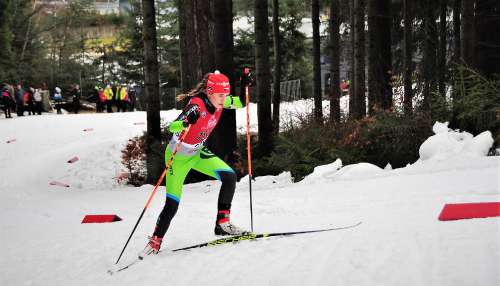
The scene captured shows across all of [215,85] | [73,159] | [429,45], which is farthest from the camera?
[429,45]

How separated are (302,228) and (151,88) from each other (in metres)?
7.80

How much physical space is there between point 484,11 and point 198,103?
6741 mm

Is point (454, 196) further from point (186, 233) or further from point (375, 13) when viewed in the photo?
point (375, 13)

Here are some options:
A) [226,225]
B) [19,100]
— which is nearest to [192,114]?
[226,225]

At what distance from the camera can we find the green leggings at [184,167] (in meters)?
5.77

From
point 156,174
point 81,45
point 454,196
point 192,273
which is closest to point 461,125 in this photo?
point 454,196

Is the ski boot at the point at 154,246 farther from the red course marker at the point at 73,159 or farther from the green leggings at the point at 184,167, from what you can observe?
the red course marker at the point at 73,159

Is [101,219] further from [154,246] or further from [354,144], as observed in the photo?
[354,144]

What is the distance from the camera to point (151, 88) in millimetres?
12719

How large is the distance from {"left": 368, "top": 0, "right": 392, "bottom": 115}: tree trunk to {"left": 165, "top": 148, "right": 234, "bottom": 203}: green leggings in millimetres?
6136

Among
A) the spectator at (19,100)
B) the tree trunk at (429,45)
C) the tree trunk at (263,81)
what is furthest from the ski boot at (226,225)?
the spectator at (19,100)

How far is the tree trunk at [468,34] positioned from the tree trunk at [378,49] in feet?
6.59

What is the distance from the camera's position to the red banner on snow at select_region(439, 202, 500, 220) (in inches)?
202

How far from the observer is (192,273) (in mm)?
5016
